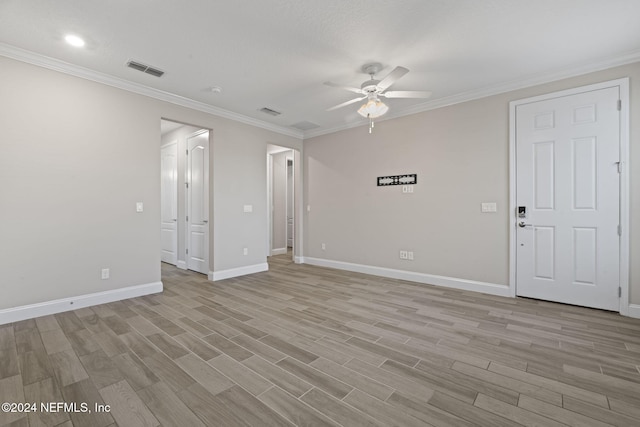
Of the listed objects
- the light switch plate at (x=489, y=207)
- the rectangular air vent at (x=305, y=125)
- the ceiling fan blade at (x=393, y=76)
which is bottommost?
the light switch plate at (x=489, y=207)

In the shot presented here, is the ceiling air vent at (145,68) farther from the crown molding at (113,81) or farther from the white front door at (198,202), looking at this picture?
the white front door at (198,202)

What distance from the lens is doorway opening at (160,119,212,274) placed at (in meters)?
5.00

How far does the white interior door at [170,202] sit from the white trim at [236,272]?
1774 mm

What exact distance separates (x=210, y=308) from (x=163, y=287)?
1.38m

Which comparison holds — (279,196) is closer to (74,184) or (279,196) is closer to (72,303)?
(74,184)

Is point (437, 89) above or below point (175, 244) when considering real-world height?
above

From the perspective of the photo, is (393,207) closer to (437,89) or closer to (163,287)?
(437,89)

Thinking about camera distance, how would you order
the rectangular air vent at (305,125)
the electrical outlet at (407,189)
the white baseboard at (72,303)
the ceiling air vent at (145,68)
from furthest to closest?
the rectangular air vent at (305,125), the electrical outlet at (407,189), the ceiling air vent at (145,68), the white baseboard at (72,303)

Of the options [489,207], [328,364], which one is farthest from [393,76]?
[328,364]

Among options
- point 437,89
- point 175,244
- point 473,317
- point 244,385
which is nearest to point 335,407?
point 244,385

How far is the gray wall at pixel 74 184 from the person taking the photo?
2916mm

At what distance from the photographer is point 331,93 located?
3.97 meters

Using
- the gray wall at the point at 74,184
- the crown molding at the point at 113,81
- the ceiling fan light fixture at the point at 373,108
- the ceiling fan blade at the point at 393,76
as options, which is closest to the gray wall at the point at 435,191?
the ceiling fan light fixture at the point at 373,108

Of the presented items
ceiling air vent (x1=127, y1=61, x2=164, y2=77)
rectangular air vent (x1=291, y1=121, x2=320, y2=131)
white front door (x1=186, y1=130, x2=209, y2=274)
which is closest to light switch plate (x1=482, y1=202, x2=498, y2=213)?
rectangular air vent (x1=291, y1=121, x2=320, y2=131)
